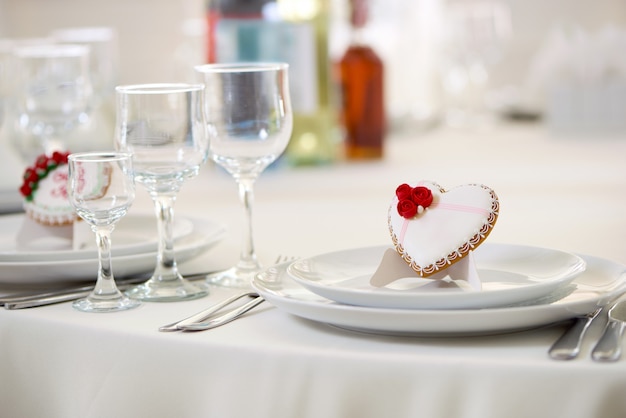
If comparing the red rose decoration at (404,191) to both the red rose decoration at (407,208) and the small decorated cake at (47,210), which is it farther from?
the small decorated cake at (47,210)

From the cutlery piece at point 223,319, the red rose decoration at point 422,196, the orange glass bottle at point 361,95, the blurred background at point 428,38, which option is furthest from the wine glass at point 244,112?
the blurred background at point 428,38

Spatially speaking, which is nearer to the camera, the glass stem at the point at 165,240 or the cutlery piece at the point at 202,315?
the cutlery piece at the point at 202,315

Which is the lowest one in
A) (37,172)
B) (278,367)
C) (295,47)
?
(278,367)

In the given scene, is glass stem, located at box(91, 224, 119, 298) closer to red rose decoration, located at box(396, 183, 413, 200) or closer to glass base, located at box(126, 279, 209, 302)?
glass base, located at box(126, 279, 209, 302)

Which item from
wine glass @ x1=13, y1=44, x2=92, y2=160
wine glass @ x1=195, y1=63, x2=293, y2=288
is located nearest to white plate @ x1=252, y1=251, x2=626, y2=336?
wine glass @ x1=195, y1=63, x2=293, y2=288

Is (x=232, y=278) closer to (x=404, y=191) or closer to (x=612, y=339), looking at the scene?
(x=404, y=191)

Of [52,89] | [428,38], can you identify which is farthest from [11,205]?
[428,38]

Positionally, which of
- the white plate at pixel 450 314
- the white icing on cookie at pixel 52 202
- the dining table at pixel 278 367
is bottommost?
the dining table at pixel 278 367
